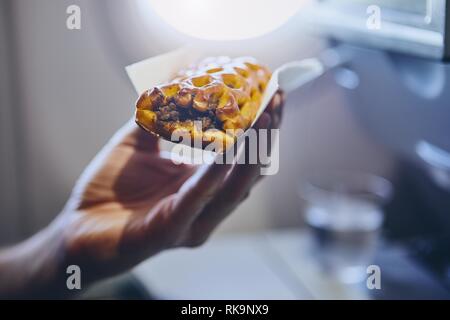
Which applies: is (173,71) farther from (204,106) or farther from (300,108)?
(300,108)

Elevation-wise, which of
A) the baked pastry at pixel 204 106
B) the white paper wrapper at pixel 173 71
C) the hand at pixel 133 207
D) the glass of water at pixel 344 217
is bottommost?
the glass of water at pixel 344 217

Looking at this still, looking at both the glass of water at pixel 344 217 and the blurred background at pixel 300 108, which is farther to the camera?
the glass of water at pixel 344 217

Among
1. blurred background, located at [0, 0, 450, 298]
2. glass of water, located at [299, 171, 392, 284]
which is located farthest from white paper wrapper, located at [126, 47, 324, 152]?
glass of water, located at [299, 171, 392, 284]

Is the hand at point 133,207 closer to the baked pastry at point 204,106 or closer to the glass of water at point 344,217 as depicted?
the baked pastry at point 204,106

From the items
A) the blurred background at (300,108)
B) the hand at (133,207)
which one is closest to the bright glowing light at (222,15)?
the blurred background at (300,108)
